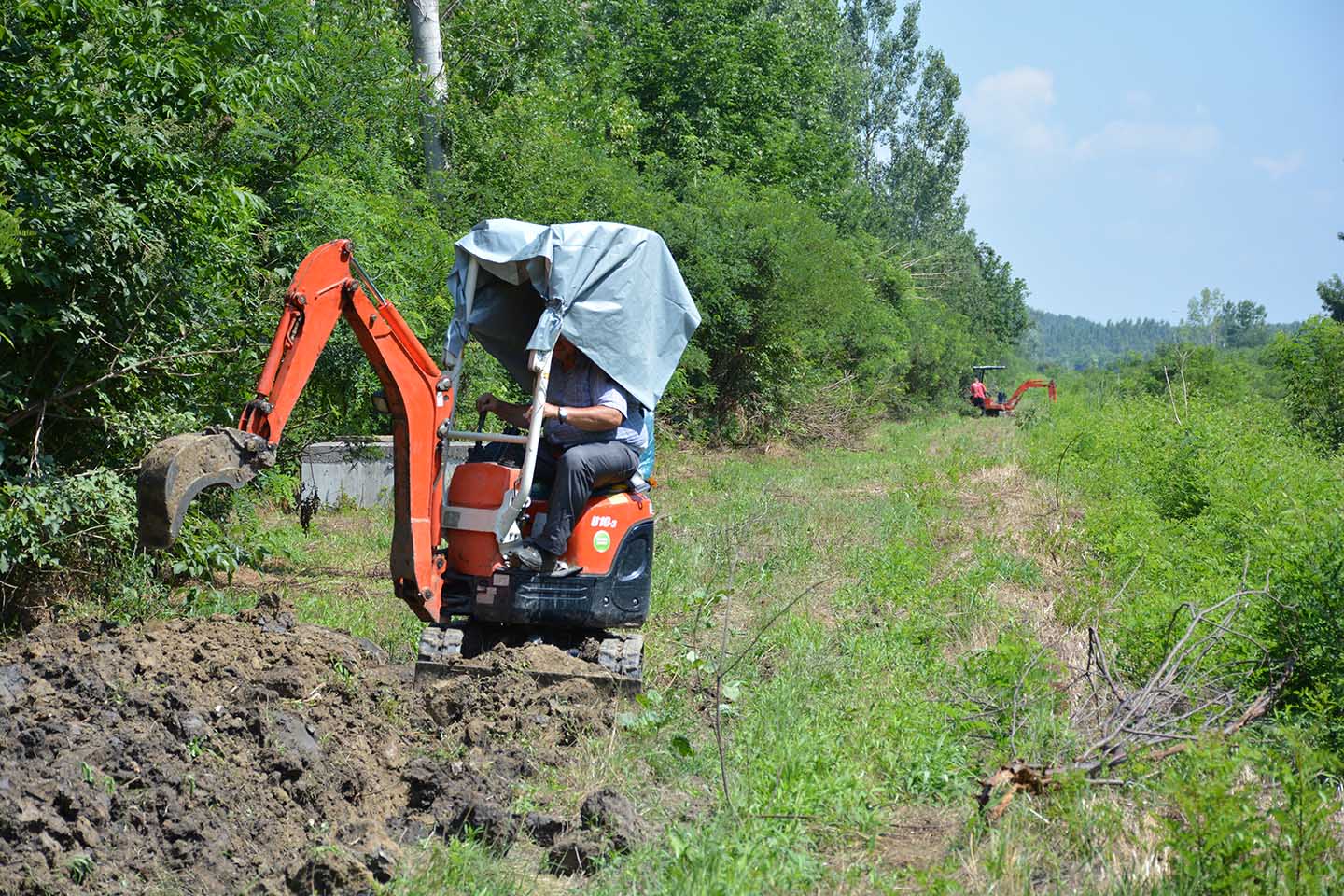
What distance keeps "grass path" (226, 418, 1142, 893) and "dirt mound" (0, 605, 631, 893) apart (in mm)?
353

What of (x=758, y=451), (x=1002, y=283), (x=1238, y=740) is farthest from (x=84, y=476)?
(x=1002, y=283)

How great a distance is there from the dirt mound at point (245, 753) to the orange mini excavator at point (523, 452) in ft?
1.33

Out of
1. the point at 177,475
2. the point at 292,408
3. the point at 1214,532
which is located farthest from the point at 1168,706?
the point at 177,475

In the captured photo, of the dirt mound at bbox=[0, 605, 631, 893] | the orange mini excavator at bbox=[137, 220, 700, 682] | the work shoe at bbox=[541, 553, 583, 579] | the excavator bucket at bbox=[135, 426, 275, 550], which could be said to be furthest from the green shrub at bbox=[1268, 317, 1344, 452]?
the excavator bucket at bbox=[135, 426, 275, 550]

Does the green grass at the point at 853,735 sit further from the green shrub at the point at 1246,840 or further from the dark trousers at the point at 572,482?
the dark trousers at the point at 572,482

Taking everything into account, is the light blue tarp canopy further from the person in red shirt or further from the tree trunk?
the person in red shirt

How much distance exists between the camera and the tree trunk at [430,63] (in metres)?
15.7

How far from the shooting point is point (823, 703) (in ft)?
22.6

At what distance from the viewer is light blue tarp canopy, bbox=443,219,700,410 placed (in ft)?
22.5

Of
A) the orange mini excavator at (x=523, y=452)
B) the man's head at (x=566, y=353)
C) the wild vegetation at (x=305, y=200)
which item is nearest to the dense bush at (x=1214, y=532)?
the orange mini excavator at (x=523, y=452)

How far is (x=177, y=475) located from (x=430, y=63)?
465 inches

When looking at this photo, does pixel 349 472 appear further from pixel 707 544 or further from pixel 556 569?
pixel 556 569

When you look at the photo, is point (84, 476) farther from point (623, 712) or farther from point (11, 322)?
point (623, 712)

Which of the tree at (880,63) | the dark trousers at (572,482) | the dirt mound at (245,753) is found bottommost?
the dirt mound at (245,753)
